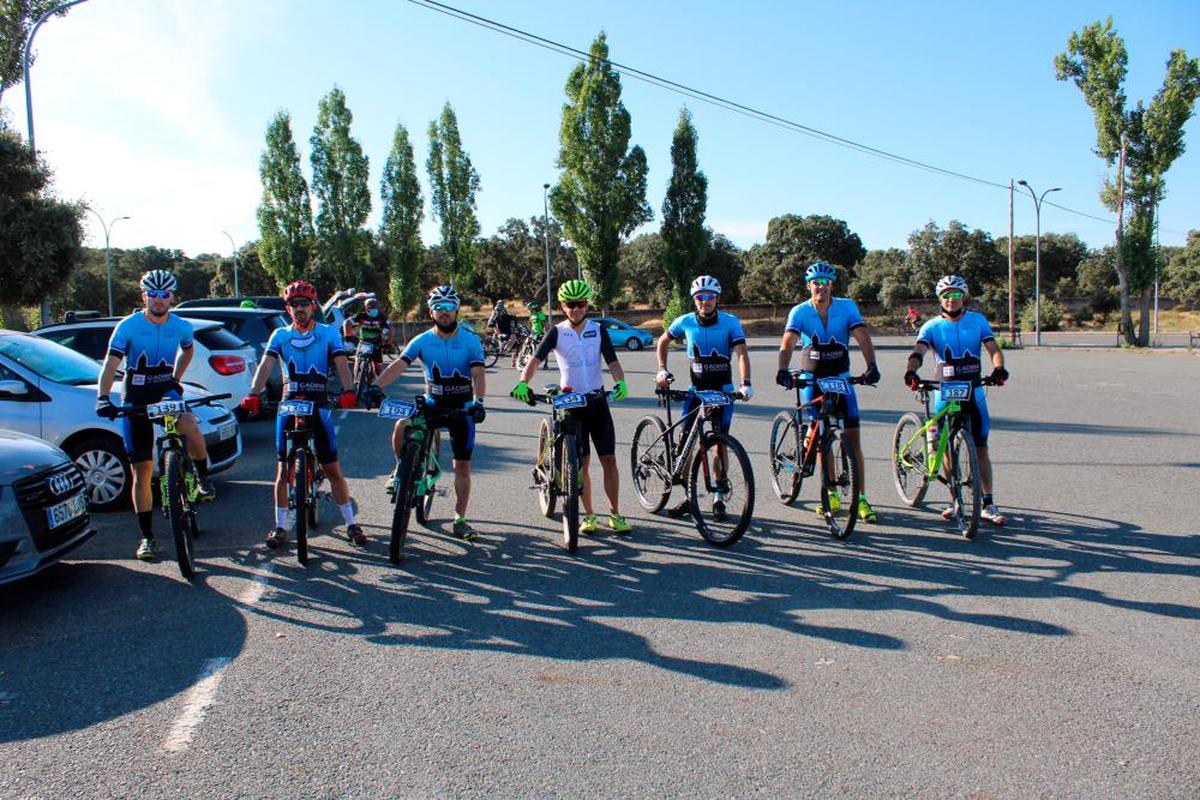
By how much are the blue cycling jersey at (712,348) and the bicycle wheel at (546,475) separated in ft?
4.20

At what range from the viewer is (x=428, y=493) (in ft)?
23.6

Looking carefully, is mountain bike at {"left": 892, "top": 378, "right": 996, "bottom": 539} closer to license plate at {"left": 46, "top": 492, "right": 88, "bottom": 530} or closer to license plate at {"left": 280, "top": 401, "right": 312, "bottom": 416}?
license plate at {"left": 280, "top": 401, "right": 312, "bottom": 416}

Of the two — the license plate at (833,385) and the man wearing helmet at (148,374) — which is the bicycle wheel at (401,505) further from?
the license plate at (833,385)

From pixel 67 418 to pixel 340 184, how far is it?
55.3m

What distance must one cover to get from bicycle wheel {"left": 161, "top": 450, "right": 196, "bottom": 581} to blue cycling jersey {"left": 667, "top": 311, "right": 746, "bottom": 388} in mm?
3750

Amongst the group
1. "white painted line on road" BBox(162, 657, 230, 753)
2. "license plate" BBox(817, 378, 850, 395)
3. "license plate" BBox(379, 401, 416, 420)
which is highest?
"license plate" BBox(817, 378, 850, 395)

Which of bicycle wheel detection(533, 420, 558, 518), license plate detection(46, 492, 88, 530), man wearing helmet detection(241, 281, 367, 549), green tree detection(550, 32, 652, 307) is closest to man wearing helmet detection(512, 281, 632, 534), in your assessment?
bicycle wheel detection(533, 420, 558, 518)

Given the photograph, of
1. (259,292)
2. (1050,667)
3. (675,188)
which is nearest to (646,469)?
(1050,667)

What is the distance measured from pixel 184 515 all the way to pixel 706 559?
3.48m

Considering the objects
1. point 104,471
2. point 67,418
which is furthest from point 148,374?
point 104,471

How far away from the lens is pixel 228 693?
4137mm

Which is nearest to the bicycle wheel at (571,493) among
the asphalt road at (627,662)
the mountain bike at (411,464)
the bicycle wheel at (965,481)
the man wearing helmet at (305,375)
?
the asphalt road at (627,662)

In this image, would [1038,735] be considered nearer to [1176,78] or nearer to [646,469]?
[646,469]

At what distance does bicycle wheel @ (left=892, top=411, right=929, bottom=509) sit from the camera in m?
7.48
